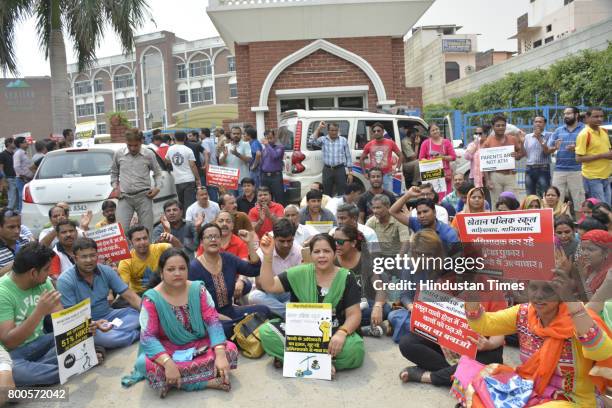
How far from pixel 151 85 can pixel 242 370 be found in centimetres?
6873

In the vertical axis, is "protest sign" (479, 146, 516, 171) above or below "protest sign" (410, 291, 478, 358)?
above

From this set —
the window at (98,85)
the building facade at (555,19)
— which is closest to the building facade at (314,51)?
the building facade at (555,19)

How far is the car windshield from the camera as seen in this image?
8469 millimetres

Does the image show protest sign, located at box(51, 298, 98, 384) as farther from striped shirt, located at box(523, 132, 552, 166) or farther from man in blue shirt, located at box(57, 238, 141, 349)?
striped shirt, located at box(523, 132, 552, 166)

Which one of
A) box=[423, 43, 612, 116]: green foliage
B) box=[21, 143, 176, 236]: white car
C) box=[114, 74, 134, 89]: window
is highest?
box=[114, 74, 134, 89]: window

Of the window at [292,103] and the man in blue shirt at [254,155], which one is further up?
the window at [292,103]

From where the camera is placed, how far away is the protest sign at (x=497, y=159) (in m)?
7.73

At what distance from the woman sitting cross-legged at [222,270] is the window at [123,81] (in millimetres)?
71069

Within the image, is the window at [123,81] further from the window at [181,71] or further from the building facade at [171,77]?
the window at [181,71]

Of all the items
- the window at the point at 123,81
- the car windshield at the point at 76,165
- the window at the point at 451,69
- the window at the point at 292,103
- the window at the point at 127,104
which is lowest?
the car windshield at the point at 76,165

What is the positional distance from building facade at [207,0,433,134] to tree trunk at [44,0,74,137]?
4.24m

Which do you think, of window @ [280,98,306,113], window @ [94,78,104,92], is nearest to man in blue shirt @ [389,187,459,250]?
window @ [280,98,306,113]

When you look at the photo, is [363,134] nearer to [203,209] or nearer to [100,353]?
[203,209]

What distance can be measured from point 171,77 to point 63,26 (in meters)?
54.5
